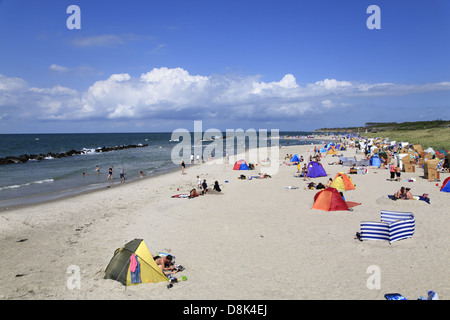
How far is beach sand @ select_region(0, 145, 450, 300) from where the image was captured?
7133mm

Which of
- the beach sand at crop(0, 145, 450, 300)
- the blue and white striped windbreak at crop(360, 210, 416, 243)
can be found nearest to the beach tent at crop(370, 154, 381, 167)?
the beach sand at crop(0, 145, 450, 300)

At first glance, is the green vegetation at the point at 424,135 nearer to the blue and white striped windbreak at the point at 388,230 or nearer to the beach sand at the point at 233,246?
the beach sand at the point at 233,246

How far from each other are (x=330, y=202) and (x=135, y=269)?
9.42 metres

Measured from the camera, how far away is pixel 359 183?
1964cm

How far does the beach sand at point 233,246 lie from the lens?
7133mm

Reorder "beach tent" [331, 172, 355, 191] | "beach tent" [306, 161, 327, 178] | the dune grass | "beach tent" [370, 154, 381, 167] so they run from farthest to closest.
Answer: the dune grass, "beach tent" [370, 154, 381, 167], "beach tent" [306, 161, 327, 178], "beach tent" [331, 172, 355, 191]

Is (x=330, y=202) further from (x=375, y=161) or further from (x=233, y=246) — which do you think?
(x=375, y=161)

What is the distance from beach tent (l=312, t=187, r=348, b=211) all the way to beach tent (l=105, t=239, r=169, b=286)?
8.64 meters

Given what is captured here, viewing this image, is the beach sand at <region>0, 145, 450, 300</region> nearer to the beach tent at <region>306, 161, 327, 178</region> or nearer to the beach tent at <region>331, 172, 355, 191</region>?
the beach tent at <region>331, 172, 355, 191</region>

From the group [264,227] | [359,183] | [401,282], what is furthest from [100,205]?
[359,183]
